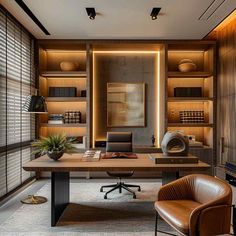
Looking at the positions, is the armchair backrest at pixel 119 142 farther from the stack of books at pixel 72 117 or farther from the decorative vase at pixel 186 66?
the decorative vase at pixel 186 66

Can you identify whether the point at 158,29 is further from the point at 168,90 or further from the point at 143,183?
the point at 143,183

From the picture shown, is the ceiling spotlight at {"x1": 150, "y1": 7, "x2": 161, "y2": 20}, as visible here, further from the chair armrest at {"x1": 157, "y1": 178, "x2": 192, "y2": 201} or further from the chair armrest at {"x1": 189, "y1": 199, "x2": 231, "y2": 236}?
the chair armrest at {"x1": 189, "y1": 199, "x2": 231, "y2": 236}

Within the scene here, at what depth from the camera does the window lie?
4129 mm

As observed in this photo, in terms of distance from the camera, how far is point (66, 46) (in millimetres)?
5844

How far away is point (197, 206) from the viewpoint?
259 cm

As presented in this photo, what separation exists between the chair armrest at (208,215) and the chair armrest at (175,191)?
576 millimetres

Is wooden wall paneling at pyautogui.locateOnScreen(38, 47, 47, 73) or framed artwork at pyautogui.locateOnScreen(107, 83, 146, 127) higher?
wooden wall paneling at pyautogui.locateOnScreen(38, 47, 47, 73)

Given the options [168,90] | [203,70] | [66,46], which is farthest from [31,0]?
[203,70]

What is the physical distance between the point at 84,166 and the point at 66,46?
358 centimetres

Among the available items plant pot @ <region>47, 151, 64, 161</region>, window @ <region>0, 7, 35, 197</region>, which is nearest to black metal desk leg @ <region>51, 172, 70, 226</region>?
plant pot @ <region>47, 151, 64, 161</region>

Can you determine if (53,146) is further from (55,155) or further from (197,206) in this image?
(197,206)

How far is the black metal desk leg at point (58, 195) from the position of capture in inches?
126

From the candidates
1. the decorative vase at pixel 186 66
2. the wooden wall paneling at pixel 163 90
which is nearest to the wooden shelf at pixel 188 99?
the wooden wall paneling at pixel 163 90

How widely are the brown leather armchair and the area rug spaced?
1.76 feet
